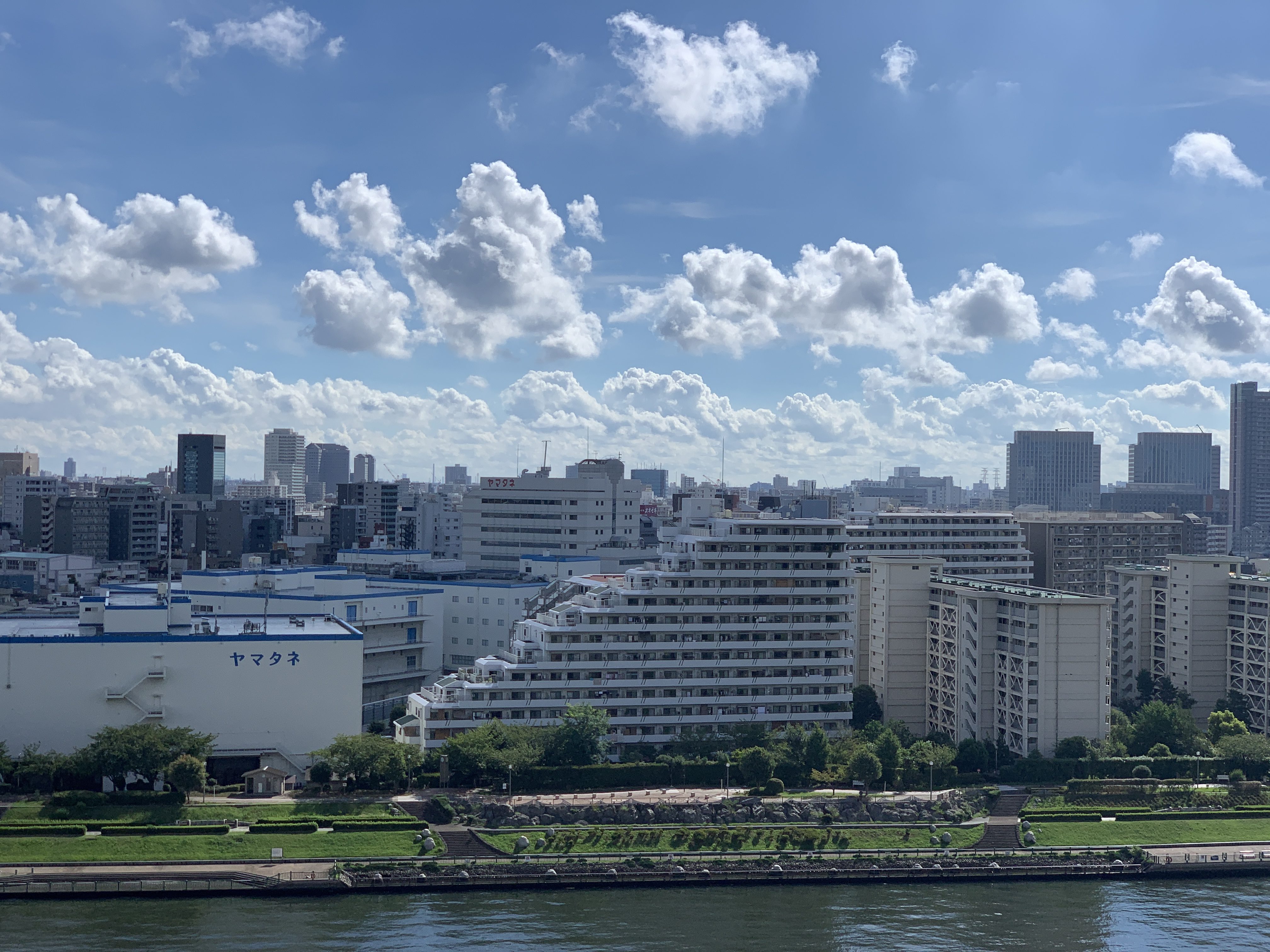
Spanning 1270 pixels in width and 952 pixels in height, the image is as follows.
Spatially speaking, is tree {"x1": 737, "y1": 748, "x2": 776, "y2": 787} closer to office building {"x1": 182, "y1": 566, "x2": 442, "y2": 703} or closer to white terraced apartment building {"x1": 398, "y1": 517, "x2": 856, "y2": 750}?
white terraced apartment building {"x1": 398, "y1": 517, "x2": 856, "y2": 750}

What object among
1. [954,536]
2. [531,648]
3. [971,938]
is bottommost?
[971,938]

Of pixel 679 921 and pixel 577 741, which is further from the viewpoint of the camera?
pixel 577 741

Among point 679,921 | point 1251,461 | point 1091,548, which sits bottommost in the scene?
point 679,921

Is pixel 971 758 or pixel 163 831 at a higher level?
pixel 971 758

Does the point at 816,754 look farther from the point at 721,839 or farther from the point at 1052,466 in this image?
the point at 1052,466

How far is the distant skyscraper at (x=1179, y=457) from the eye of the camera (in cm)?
18050

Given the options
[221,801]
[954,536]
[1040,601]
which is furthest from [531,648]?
[954,536]

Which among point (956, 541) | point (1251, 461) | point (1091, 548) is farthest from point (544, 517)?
point (1251, 461)

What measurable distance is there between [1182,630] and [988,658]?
47.2 ft

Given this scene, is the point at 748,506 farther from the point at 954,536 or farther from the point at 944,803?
the point at 944,803

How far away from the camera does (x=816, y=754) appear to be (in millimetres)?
40844

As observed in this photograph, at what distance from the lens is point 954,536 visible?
6544 cm

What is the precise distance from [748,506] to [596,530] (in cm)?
4713

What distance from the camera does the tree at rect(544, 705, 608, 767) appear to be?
40.3 metres
